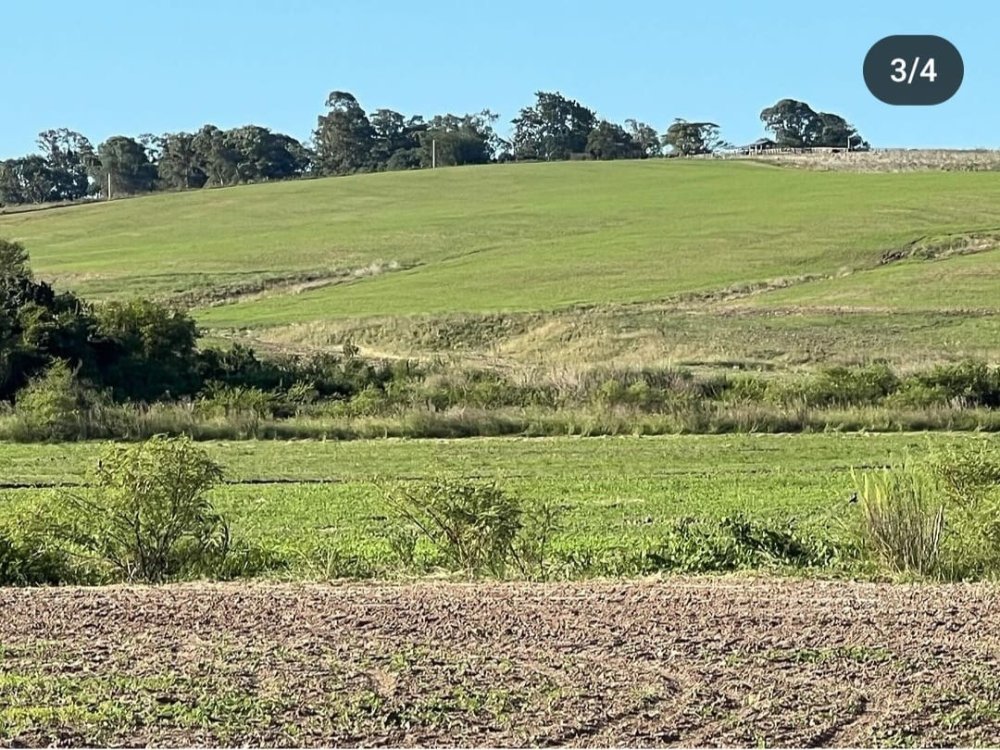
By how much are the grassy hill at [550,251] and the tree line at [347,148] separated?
3058cm

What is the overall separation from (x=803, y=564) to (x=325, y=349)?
34208 millimetres

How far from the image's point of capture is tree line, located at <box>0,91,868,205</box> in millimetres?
134000

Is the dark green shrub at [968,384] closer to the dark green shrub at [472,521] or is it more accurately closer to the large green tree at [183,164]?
the dark green shrub at [472,521]

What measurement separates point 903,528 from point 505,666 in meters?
4.19

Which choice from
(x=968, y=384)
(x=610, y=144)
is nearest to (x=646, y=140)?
(x=610, y=144)

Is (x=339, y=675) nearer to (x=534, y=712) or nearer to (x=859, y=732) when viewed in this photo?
(x=534, y=712)

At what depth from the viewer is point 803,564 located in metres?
11.1

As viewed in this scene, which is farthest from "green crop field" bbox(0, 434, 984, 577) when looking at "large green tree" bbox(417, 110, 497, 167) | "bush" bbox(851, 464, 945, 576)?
"large green tree" bbox(417, 110, 497, 167)

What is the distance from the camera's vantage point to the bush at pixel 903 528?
34.1 feet

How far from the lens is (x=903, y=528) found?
34.3 ft

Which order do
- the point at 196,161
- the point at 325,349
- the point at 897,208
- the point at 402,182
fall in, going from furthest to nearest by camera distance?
1. the point at 196,161
2. the point at 402,182
3. the point at 897,208
4. the point at 325,349

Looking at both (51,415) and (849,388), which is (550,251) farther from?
(51,415)

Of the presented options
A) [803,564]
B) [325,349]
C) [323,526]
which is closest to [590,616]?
[803,564]

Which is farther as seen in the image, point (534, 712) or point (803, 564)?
point (803, 564)
